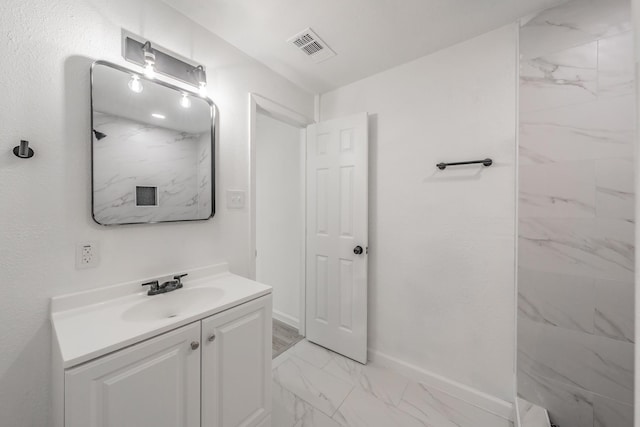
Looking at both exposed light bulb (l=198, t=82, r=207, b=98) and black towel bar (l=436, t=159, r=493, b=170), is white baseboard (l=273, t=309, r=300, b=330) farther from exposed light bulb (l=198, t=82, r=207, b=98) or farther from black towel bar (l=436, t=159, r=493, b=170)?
exposed light bulb (l=198, t=82, r=207, b=98)

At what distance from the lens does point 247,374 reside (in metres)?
1.18

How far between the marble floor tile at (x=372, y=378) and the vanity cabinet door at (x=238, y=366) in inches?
29.9

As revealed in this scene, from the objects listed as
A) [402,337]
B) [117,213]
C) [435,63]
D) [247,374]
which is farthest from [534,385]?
[117,213]

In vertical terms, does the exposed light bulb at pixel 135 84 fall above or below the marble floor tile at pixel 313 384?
above

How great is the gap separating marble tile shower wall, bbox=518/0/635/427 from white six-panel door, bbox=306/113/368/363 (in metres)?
1.01

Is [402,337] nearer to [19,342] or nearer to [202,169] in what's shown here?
[202,169]

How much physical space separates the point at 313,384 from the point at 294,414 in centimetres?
27

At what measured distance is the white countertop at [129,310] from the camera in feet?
2.63

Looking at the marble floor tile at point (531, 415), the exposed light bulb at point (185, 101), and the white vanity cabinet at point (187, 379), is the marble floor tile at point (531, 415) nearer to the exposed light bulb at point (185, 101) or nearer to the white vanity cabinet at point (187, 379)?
the white vanity cabinet at point (187, 379)

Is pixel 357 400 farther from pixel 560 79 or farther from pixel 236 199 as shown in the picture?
pixel 560 79

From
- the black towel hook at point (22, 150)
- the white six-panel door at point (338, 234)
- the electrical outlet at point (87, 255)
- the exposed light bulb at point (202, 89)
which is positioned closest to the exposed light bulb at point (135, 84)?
the exposed light bulb at point (202, 89)

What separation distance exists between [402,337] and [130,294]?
72.1 inches

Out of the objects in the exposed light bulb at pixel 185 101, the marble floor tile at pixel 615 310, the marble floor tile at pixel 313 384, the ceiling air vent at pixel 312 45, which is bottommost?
the marble floor tile at pixel 313 384

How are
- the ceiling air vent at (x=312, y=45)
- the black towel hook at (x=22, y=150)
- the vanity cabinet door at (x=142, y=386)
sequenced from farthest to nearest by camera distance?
the ceiling air vent at (x=312, y=45)
the black towel hook at (x=22, y=150)
the vanity cabinet door at (x=142, y=386)
